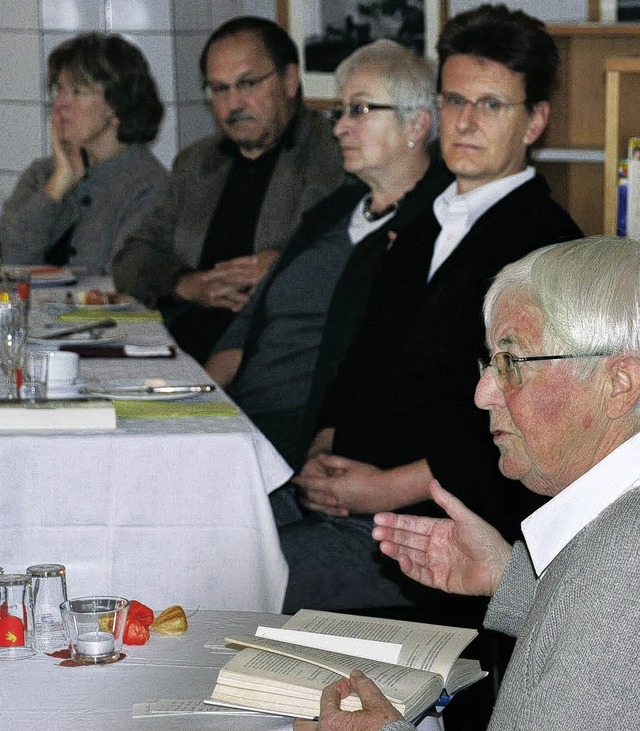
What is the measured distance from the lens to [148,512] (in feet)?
6.31

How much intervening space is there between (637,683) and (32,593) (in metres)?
0.65

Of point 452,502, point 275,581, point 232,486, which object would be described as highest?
point 452,502

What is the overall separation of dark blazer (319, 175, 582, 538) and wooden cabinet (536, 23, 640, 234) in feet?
3.33

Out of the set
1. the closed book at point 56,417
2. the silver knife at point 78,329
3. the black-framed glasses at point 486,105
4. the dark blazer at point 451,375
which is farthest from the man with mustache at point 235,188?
the closed book at point 56,417

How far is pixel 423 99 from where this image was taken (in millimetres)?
2910

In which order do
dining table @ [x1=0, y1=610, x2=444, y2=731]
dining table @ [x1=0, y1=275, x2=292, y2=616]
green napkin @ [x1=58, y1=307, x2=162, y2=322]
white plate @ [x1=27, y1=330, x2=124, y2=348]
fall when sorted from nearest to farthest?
dining table @ [x1=0, y1=610, x2=444, y2=731] → dining table @ [x1=0, y1=275, x2=292, y2=616] → white plate @ [x1=27, y1=330, x2=124, y2=348] → green napkin @ [x1=58, y1=307, x2=162, y2=322]

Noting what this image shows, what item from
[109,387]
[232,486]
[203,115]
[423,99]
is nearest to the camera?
[232,486]

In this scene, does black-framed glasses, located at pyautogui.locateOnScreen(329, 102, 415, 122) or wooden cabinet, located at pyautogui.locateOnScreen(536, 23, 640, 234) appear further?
wooden cabinet, located at pyautogui.locateOnScreen(536, 23, 640, 234)

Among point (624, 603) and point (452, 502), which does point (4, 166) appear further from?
point (624, 603)

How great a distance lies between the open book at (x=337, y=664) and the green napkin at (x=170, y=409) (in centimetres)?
76

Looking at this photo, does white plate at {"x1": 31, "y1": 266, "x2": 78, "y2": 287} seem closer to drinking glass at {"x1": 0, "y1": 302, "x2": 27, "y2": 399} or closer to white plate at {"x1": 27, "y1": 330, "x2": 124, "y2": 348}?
white plate at {"x1": 27, "y1": 330, "x2": 124, "y2": 348}

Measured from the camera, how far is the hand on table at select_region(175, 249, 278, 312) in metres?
3.54

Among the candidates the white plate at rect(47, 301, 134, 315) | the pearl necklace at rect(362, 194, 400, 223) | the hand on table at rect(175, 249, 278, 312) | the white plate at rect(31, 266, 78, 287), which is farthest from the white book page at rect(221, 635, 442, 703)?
the white plate at rect(31, 266, 78, 287)

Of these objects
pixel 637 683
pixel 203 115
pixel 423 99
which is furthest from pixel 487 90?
pixel 203 115
